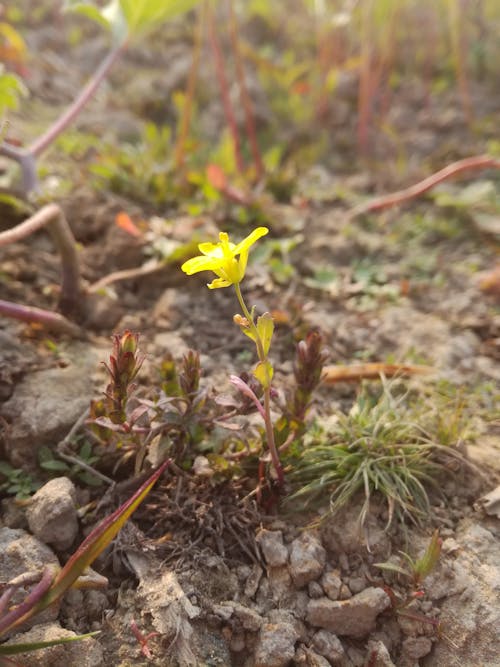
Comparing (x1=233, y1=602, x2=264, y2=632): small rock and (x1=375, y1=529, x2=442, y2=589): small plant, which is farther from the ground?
(x1=375, y1=529, x2=442, y2=589): small plant

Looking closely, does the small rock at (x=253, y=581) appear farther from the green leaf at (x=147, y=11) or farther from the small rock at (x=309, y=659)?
the green leaf at (x=147, y=11)

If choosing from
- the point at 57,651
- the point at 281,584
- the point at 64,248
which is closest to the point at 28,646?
the point at 57,651

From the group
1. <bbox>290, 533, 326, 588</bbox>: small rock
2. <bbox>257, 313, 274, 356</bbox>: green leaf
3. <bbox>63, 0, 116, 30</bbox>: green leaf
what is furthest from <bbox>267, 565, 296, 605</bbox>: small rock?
<bbox>63, 0, 116, 30</bbox>: green leaf

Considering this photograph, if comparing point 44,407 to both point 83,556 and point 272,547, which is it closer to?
point 83,556

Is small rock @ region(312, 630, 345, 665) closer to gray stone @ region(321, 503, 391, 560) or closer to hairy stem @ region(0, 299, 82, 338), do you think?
gray stone @ region(321, 503, 391, 560)

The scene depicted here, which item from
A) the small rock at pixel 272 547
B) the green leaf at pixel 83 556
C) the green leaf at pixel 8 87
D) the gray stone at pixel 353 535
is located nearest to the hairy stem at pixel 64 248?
the green leaf at pixel 8 87

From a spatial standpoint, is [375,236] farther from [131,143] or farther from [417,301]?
[131,143]

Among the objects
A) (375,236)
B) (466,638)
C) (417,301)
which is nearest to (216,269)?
(466,638)
